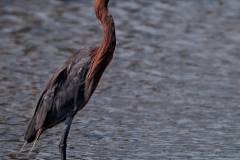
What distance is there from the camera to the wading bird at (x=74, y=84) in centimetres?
756

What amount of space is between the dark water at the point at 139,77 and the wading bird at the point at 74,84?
0.44 meters

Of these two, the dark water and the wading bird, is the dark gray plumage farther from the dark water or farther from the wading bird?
the dark water

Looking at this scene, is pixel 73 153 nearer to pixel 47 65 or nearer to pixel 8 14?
pixel 47 65

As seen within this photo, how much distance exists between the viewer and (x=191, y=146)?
7973mm

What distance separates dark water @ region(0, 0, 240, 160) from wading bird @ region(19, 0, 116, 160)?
44 centimetres

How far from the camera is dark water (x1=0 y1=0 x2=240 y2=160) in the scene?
26.6 feet

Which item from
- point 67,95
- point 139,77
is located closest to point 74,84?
point 67,95

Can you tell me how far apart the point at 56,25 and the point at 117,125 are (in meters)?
5.79

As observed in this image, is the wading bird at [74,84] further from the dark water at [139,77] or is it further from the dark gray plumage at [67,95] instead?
the dark water at [139,77]

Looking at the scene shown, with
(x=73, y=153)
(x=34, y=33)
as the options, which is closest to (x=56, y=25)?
(x=34, y=33)

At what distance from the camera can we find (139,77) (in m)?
10.9

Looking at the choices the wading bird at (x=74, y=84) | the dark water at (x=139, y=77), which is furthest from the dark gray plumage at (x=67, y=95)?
the dark water at (x=139, y=77)

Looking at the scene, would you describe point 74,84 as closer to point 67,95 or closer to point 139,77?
point 67,95

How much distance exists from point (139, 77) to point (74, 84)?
341 centimetres
